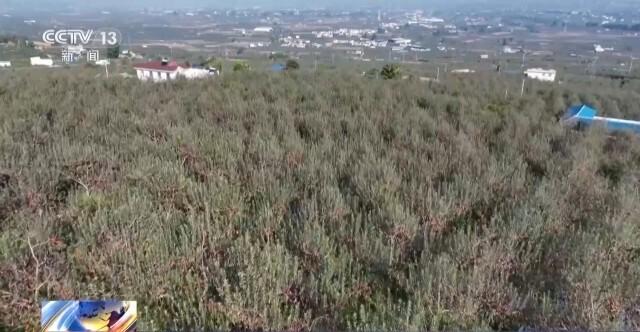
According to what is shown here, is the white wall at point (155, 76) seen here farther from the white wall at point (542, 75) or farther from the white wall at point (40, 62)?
the white wall at point (542, 75)

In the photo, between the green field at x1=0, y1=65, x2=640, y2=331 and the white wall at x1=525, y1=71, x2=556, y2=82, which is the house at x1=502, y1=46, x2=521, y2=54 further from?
the green field at x1=0, y1=65, x2=640, y2=331

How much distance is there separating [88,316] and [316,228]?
1.63 metres

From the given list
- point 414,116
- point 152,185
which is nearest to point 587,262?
point 152,185

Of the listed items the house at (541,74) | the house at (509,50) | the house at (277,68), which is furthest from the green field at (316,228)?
the house at (509,50)

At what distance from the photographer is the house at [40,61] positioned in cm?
2512

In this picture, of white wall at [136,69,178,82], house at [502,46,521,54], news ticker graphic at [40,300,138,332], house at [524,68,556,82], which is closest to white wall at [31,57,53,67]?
white wall at [136,69,178,82]

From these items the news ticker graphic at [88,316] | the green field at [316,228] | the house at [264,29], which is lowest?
the green field at [316,228]

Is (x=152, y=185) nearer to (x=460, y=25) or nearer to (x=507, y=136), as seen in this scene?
(x=507, y=136)

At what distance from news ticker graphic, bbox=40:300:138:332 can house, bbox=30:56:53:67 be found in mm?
26719

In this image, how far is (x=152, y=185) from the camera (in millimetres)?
4305

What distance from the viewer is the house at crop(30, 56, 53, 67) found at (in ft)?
82.4

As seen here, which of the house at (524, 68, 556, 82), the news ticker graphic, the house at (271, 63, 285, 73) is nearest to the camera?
the news ticker graphic

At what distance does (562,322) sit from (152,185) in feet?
10.8

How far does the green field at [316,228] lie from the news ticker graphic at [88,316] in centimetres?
61
